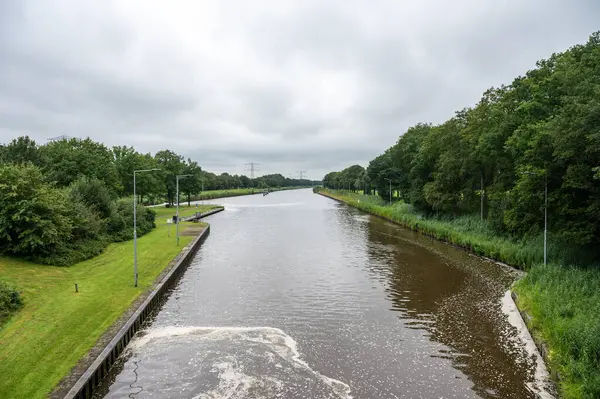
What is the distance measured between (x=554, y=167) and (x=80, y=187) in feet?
120

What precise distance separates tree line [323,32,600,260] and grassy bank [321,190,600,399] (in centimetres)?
185

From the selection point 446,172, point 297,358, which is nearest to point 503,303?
point 297,358

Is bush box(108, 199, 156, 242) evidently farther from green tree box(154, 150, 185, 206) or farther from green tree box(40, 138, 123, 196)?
green tree box(154, 150, 185, 206)

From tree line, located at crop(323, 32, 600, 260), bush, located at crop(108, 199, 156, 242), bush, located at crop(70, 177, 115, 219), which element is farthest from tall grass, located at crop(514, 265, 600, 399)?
bush, located at crop(70, 177, 115, 219)

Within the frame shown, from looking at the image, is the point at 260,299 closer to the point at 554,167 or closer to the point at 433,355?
the point at 433,355

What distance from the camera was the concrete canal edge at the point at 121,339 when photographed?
42.6ft

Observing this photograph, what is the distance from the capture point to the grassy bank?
12.7 m

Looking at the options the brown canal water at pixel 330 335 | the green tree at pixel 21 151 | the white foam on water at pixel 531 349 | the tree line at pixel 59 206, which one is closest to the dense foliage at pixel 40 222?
the tree line at pixel 59 206

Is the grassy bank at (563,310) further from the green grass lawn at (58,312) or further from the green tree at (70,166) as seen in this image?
the green tree at (70,166)

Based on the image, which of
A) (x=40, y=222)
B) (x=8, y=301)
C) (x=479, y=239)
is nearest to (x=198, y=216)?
(x=40, y=222)

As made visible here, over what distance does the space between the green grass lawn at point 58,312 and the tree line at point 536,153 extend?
21.2 meters

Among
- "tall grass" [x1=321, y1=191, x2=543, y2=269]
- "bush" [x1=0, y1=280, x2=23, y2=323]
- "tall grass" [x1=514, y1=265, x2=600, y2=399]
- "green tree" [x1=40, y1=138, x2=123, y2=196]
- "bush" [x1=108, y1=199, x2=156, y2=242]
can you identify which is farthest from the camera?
"green tree" [x1=40, y1=138, x2=123, y2=196]

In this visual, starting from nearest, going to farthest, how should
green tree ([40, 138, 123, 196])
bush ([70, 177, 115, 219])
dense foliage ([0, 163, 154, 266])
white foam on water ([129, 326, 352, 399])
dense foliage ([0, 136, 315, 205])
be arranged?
1. white foam on water ([129, 326, 352, 399])
2. dense foliage ([0, 163, 154, 266])
3. bush ([70, 177, 115, 219])
4. dense foliage ([0, 136, 315, 205])
5. green tree ([40, 138, 123, 196])

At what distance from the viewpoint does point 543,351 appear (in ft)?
51.8
